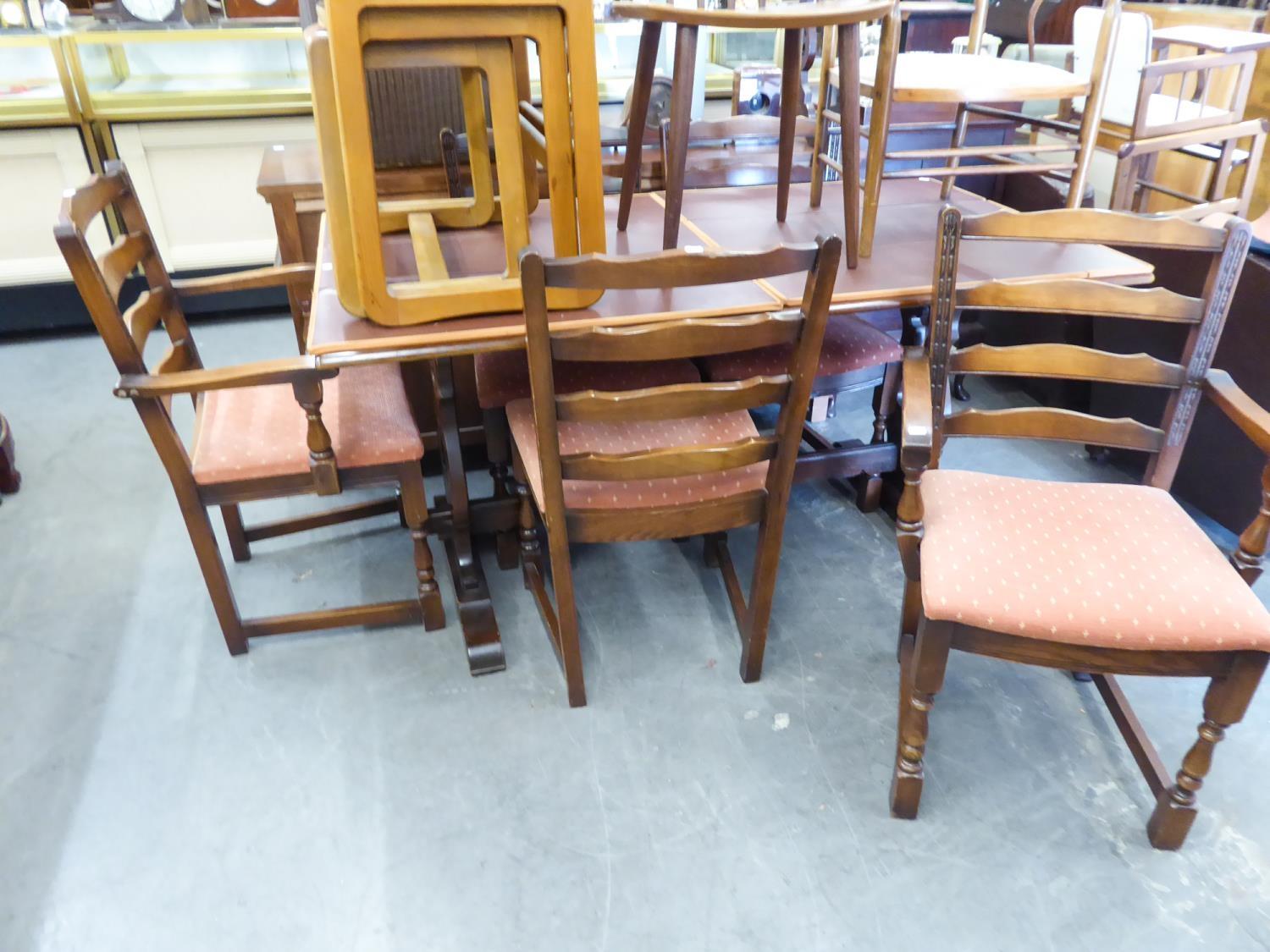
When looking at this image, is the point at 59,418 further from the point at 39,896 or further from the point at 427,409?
the point at 39,896

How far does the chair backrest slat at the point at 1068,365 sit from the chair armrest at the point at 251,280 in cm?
142

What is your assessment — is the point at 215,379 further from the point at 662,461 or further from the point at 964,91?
the point at 964,91

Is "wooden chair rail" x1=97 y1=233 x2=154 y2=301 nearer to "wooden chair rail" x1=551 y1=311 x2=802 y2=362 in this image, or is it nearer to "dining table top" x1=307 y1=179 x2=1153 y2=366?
"dining table top" x1=307 y1=179 x2=1153 y2=366

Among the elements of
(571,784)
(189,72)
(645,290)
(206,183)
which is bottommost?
(571,784)

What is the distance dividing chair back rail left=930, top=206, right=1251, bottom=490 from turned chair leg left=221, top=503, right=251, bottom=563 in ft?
5.31

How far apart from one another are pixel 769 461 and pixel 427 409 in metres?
1.16

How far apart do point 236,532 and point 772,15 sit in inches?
65.6

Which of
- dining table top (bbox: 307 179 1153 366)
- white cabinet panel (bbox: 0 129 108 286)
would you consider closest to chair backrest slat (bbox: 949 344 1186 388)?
dining table top (bbox: 307 179 1153 366)

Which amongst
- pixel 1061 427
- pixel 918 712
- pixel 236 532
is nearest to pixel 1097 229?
pixel 1061 427

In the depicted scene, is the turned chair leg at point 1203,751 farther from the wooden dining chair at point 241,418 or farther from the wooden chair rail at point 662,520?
the wooden dining chair at point 241,418

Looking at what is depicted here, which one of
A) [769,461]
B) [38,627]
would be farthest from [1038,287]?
[38,627]

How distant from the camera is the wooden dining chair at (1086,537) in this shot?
1.28m

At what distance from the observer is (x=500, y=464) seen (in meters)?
2.04

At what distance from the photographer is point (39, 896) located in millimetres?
1396
